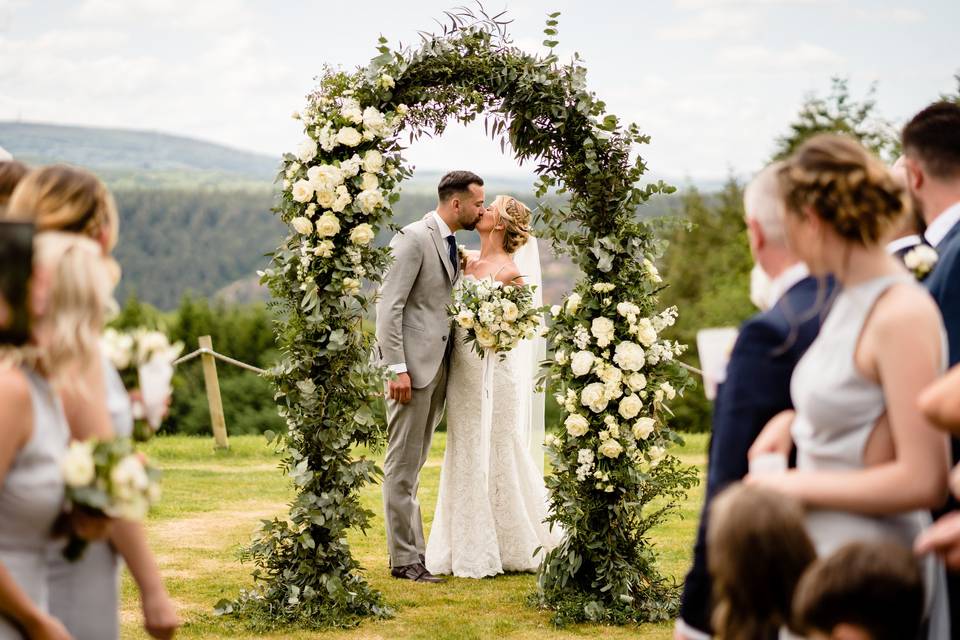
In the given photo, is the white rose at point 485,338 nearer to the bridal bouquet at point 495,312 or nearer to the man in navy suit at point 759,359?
the bridal bouquet at point 495,312

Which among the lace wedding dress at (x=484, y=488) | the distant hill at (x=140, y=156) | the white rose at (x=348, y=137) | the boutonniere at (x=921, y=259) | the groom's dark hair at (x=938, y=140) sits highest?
the distant hill at (x=140, y=156)

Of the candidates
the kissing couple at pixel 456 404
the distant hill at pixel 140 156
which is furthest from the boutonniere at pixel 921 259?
the distant hill at pixel 140 156

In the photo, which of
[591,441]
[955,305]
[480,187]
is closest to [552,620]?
[591,441]

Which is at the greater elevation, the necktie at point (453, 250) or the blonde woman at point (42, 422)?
the necktie at point (453, 250)

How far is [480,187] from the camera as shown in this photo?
684cm

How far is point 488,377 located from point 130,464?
458 centimetres

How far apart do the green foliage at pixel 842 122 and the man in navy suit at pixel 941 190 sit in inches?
985

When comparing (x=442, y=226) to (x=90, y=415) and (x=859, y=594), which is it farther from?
(x=859, y=594)

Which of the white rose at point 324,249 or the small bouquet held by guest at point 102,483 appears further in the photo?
the white rose at point 324,249

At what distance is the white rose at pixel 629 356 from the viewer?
221 inches

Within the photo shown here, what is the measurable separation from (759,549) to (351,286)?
3.58m

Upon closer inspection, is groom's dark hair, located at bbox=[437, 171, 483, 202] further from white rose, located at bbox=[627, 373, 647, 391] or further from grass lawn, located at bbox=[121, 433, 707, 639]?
grass lawn, located at bbox=[121, 433, 707, 639]

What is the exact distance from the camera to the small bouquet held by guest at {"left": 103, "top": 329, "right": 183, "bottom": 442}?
273cm

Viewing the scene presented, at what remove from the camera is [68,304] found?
229 centimetres
